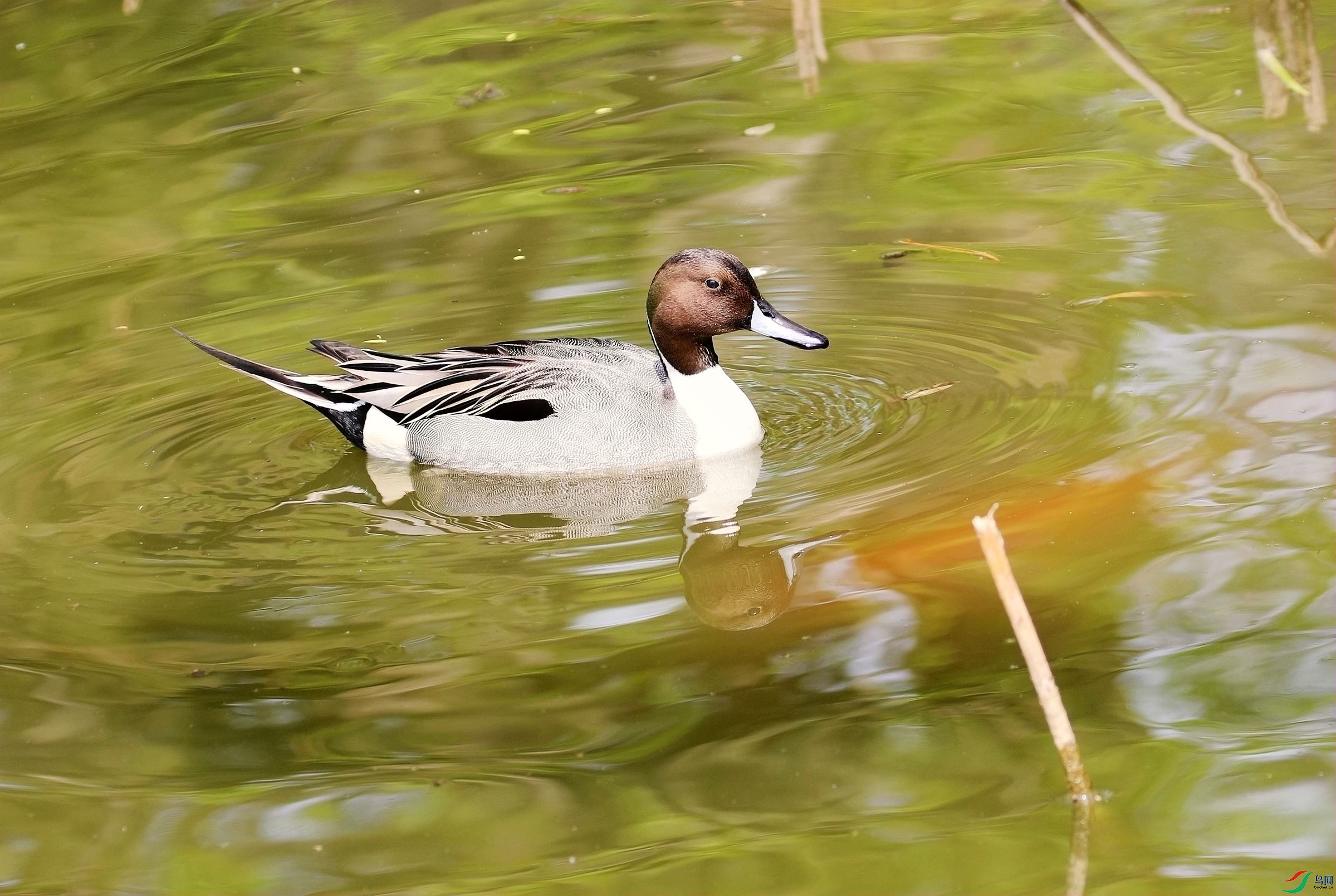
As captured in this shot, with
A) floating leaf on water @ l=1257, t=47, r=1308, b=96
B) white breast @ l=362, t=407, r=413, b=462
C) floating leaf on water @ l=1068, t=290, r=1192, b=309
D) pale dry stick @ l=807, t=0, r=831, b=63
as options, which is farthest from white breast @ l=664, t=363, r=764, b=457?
pale dry stick @ l=807, t=0, r=831, b=63

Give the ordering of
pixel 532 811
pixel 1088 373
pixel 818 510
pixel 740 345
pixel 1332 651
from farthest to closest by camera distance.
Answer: pixel 740 345, pixel 1088 373, pixel 818 510, pixel 1332 651, pixel 532 811

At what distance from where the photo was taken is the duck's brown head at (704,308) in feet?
20.3

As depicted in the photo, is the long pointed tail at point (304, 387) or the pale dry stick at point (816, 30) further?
the long pointed tail at point (304, 387)

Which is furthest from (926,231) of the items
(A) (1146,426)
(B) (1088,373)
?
(A) (1146,426)

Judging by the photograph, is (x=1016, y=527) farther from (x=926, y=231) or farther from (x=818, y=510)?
(x=926, y=231)

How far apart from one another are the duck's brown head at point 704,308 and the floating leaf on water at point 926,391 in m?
0.43

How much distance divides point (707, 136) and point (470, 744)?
5841 millimetres

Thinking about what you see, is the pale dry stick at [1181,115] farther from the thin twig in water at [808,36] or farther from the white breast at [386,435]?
the white breast at [386,435]

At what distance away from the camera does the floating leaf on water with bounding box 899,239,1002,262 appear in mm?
7332

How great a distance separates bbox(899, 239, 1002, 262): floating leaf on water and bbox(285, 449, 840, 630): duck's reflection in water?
1.93 metres

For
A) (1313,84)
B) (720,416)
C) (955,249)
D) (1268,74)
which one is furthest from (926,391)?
(1313,84)

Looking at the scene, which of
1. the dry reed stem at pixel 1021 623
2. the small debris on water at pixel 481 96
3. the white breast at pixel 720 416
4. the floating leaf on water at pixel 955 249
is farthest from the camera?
the small debris on water at pixel 481 96

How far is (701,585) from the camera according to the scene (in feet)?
16.1

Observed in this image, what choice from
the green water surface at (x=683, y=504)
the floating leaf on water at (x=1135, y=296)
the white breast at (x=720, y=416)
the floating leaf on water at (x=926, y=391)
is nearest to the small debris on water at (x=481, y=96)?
the green water surface at (x=683, y=504)
